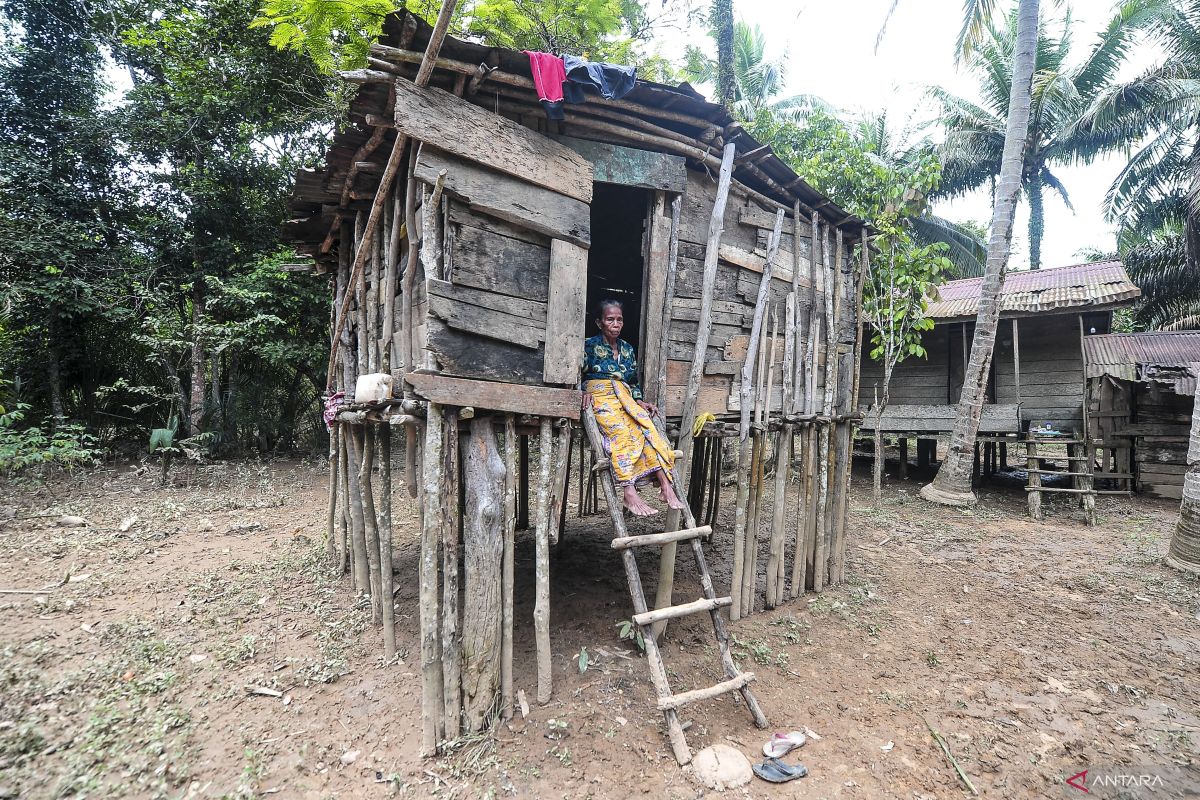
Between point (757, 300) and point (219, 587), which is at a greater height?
point (757, 300)

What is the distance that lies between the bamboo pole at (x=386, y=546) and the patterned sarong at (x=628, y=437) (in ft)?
5.89

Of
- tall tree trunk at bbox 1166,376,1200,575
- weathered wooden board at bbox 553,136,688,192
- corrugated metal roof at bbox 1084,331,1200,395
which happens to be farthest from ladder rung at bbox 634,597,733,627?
corrugated metal roof at bbox 1084,331,1200,395

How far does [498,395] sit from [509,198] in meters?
1.44

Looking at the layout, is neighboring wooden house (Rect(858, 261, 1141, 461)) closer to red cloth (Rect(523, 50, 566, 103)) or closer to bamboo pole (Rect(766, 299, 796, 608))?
bamboo pole (Rect(766, 299, 796, 608))

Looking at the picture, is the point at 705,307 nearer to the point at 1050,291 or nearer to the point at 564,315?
Answer: the point at 564,315

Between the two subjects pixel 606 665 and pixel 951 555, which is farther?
pixel 951 555

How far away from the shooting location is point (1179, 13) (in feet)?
41.8

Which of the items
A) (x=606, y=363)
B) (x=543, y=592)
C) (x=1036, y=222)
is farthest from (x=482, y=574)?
(x=1036, y=222)

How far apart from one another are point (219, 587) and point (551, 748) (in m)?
4.49

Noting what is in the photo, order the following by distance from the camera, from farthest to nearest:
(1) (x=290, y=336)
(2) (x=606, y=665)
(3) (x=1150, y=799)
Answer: (1) (x=290, y=336)
(2) (x=606, y=665)
(3) (x=1150, y=799)

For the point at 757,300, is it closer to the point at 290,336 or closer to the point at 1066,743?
the point at 1066,743

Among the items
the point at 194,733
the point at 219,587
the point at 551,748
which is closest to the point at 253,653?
the point at 194,733

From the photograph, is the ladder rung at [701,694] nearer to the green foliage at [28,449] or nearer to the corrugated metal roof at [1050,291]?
the corrugated metal roof at [1050,291]

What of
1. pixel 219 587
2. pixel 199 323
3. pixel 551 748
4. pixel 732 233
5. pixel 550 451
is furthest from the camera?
pixel 199 323
